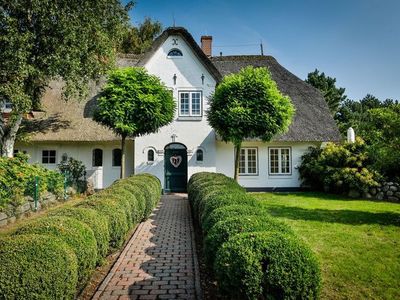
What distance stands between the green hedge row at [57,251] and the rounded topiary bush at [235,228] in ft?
5.96

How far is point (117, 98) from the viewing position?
15297 millimetres

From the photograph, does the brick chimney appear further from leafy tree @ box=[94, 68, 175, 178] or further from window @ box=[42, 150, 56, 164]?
window @ box=[42, 150, 56, 164]

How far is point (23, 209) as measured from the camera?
1139 centimetres

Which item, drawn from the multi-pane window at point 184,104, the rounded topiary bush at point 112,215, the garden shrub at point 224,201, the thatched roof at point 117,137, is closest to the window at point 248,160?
the thatched roof at point 117,137

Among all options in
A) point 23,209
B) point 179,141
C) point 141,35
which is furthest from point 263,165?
point 141,35

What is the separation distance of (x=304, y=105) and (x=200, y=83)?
7.44 meters

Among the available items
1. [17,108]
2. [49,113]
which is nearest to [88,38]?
[17,108]

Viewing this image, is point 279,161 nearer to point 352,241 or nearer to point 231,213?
point 352,241

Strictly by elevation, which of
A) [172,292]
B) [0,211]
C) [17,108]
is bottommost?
[172,292]

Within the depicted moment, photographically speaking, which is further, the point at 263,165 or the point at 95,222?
the point at 263,165

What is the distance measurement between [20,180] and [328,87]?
45067mm

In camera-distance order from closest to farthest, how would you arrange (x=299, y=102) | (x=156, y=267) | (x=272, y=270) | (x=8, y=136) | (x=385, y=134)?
(x=272, y=270)
(x=156, y=267)
(x=385, y=134)
(x=8, y=136)
(x=299, y=102)

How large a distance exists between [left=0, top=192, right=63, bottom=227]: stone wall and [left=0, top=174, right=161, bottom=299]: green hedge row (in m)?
5.07

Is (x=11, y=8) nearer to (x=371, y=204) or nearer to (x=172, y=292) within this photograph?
(x=172, y=292)
